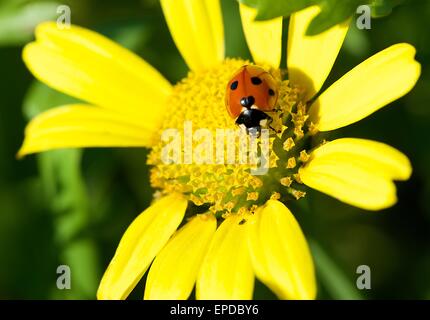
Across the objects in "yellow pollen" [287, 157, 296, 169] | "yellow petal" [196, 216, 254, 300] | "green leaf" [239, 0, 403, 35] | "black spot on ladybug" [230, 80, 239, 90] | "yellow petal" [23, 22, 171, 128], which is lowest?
"yellow petal" [196, 216, 254, 300]

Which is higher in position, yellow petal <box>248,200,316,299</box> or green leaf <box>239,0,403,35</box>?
green leaf <box>239,0,403,35</box>

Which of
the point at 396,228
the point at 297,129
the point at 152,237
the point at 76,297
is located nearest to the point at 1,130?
the point at 76,297

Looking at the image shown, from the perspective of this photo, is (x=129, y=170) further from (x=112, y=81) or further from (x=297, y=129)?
(x=297, y=129)

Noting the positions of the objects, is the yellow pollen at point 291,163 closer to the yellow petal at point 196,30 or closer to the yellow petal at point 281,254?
the yellow petal at point 281,254

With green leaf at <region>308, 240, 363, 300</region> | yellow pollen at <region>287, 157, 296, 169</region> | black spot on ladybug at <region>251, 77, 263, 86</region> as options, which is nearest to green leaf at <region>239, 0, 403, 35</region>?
black spot on ladybug at <region>251, 77, 263, 86</region>

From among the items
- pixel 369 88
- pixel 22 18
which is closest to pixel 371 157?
pixel 369 88

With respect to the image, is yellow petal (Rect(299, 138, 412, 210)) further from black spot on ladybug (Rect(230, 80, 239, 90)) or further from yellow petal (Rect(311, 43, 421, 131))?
black spot on ladybug (Rect(230, 80, 239, 90))
